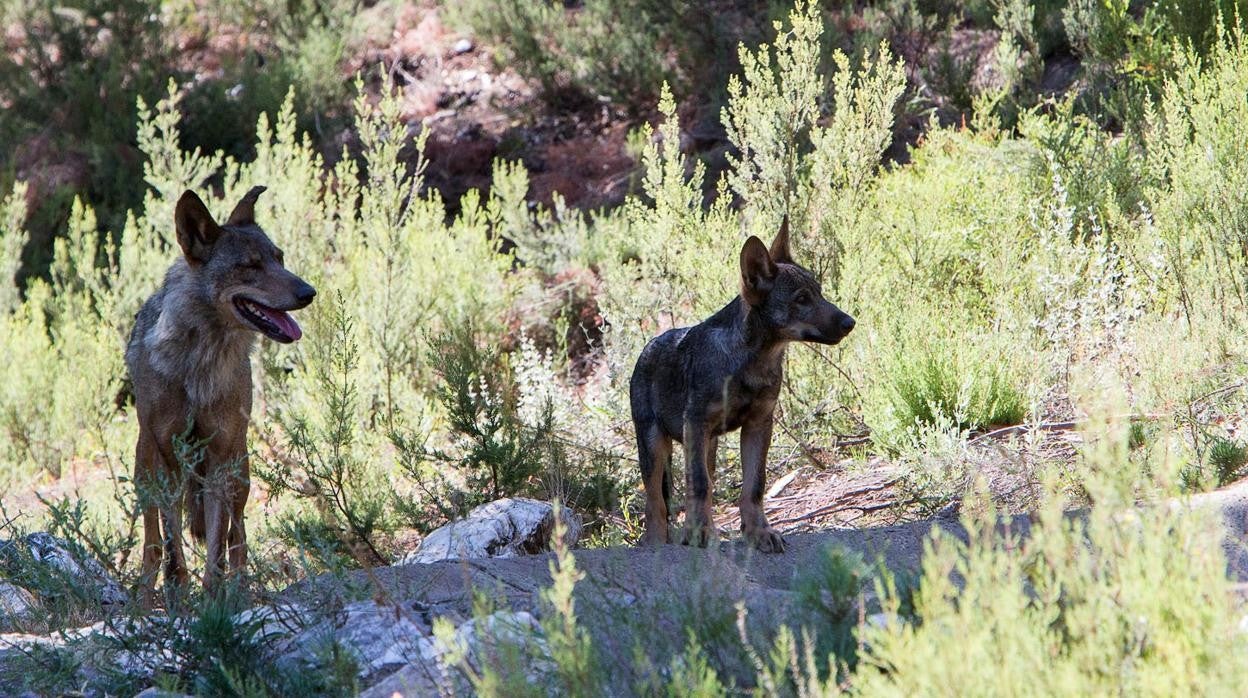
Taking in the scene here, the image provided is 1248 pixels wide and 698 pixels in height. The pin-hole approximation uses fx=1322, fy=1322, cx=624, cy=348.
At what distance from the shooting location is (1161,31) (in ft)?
38.0

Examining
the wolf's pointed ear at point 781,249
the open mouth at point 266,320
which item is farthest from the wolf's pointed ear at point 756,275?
the open mouth at point 266,320

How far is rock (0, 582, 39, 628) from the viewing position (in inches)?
221

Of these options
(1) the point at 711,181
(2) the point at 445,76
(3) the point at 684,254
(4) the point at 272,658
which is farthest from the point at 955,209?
(2) the point at 445,76

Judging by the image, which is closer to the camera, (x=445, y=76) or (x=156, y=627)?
(x=156, y=627)

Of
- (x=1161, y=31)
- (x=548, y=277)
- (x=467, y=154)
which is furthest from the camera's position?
(x=467, y=154)

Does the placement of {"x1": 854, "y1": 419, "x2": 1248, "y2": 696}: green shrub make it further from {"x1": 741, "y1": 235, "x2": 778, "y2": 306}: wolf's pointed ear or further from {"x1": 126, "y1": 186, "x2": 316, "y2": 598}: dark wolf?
{"x1": 126, "y1": 186, "x2": 316, "y2": 598}: dark wolf

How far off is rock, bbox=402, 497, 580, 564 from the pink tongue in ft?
4.15

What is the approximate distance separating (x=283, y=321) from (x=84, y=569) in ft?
6.35

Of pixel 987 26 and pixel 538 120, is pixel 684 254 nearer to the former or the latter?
pixel 987 26

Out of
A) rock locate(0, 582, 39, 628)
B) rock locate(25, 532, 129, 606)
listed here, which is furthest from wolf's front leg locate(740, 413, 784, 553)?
rock locate(0, 582, 39, 628)

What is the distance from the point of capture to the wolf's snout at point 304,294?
6.39m

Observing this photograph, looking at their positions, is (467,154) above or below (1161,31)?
above

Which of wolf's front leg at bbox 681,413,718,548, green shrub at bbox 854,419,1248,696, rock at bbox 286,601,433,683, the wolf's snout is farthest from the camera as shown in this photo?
the wolf's snout

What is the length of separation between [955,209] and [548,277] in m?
4.52
